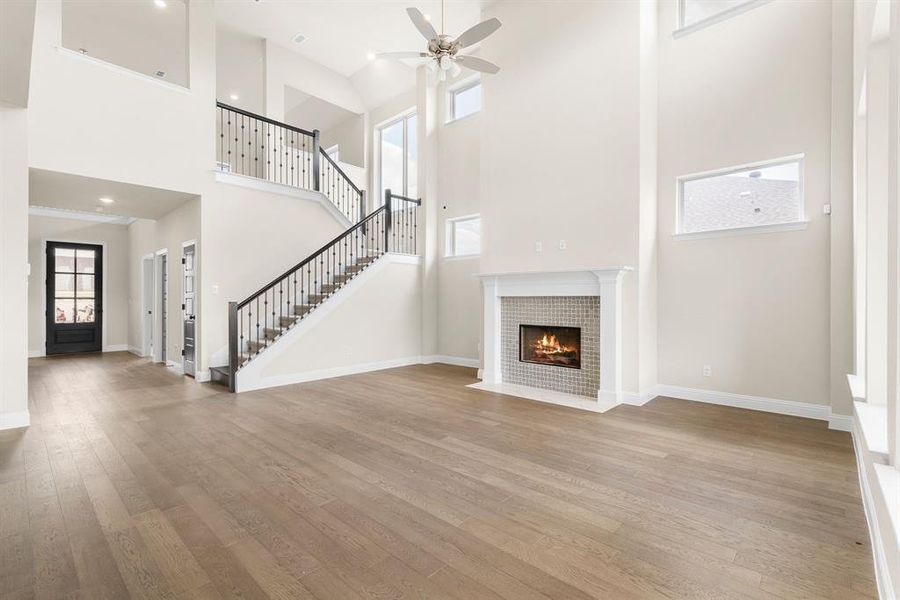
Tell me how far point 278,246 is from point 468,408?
174 inches

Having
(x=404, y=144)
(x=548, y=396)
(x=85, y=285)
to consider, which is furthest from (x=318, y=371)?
(x=85, y=285)

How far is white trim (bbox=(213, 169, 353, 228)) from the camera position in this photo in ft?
20.8

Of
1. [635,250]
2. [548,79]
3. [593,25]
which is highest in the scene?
[593,25]

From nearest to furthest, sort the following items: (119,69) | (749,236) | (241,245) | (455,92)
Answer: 1. (749,236)
2. (119,69)
3. (241,245)
4. (455,92)

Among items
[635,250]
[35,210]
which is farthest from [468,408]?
[35,210]

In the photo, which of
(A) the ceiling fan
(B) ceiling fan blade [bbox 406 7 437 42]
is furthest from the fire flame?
(B) ceiling fan blade [bbox 406 7 437 42]

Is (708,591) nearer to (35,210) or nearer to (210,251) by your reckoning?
(210,251)

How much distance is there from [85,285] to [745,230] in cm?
1300

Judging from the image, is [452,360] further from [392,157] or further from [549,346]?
[392,157]

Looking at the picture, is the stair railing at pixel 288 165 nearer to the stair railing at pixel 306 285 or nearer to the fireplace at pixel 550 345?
the stair railing at pixel 306 285

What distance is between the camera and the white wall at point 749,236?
416 cm

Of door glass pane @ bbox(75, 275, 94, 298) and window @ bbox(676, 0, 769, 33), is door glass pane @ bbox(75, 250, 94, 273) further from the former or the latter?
window @ bbox(676, 0, 769, 33)

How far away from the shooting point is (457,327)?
25.5 feet

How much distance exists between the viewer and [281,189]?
7.04 metres
